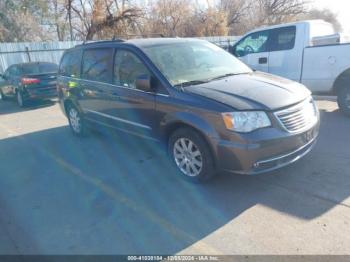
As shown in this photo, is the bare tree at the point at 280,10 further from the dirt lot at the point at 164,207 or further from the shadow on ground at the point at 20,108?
the dirt lot at the point at 164,207

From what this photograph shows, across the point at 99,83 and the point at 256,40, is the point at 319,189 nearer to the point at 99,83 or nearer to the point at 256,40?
the point at 99,83

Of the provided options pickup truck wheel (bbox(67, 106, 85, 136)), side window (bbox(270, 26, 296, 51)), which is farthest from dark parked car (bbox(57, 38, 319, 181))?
side window (bbox(270, 26, 296, 51))

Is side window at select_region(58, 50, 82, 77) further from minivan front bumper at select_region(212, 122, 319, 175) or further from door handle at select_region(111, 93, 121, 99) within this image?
minivan front bumper at select_region(212, 122, 319, 175)

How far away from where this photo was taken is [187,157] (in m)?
3.63

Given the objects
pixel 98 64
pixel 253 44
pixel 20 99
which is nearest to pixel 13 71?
pixel 20 99

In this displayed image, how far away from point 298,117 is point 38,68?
969cm

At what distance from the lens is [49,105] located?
33.7 feet

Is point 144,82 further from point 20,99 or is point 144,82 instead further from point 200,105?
point 20,99

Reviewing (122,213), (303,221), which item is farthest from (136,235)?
(303,221)

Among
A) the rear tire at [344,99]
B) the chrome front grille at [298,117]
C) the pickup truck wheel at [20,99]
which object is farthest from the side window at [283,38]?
the pickup truck wheel at [20,99]

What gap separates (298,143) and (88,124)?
391 cm

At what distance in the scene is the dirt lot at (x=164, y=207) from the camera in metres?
2.63

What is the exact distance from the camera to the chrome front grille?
10.3 feet

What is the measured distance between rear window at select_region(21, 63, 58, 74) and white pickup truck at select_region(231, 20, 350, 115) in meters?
7.08
